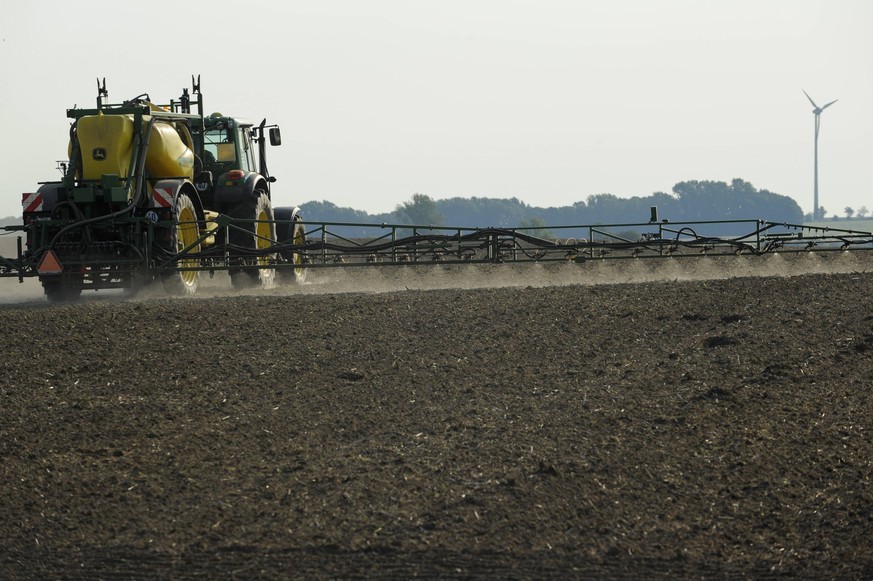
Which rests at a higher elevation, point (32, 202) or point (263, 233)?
point (32, 202)

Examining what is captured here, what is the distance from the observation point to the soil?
5.39 m

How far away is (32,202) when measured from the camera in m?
15.0

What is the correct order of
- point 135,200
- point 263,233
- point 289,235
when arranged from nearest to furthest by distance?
point 135,200
point 263,233
point 289,235

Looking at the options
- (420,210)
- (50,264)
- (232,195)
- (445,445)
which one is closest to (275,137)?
(232,195)

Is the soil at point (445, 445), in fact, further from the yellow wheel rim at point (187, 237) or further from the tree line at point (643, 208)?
the tree line at point (643, 208)

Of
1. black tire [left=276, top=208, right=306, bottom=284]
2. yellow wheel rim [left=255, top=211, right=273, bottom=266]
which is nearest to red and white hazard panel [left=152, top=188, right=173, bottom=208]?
yellow wheel rim [left=255, top=211, right=273, bottom=266]

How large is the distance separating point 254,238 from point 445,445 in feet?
33.8

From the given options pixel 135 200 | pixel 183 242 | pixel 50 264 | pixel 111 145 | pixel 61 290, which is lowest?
pixel 61 290

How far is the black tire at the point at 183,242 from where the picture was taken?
14.8 meters

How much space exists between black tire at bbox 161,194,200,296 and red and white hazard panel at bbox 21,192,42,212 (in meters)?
1.82

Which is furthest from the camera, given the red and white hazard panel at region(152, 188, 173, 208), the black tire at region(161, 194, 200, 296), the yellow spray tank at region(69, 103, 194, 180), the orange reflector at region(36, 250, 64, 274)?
the black tire at region(161, 194, 200, 296)

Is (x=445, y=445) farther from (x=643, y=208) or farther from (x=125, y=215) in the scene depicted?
(x=643, y=208)

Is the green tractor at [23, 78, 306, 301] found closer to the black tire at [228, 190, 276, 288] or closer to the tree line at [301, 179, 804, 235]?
the black tire at [228, 190, 276, 288]

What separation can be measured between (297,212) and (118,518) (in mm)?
12954
